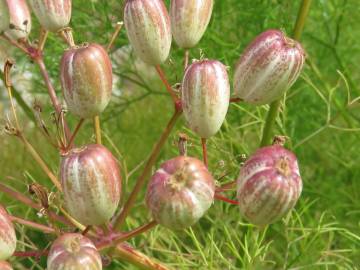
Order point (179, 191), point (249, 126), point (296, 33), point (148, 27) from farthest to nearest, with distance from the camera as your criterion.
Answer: point (249, 126), point (296, 33), point (148, 27), point (179, 191)

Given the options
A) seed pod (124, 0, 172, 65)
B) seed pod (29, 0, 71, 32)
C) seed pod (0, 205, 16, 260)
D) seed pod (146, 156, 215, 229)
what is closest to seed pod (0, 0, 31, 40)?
seed pod (29, 0, 71, 32)

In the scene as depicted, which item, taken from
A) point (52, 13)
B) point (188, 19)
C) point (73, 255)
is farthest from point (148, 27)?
point (73, 255)

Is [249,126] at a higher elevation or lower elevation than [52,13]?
lower

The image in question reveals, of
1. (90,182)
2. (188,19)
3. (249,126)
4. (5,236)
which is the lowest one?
(249,126)

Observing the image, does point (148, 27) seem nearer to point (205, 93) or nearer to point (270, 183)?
point (205, 93)

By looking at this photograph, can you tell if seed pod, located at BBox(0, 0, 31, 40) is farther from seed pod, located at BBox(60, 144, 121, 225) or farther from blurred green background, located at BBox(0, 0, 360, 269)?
blurred green background, located at BBox(0, 0, 360, 269)

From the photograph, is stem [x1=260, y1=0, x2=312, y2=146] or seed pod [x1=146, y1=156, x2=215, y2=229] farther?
stem [x1=260, y1=0, x2=312, y2=146]
